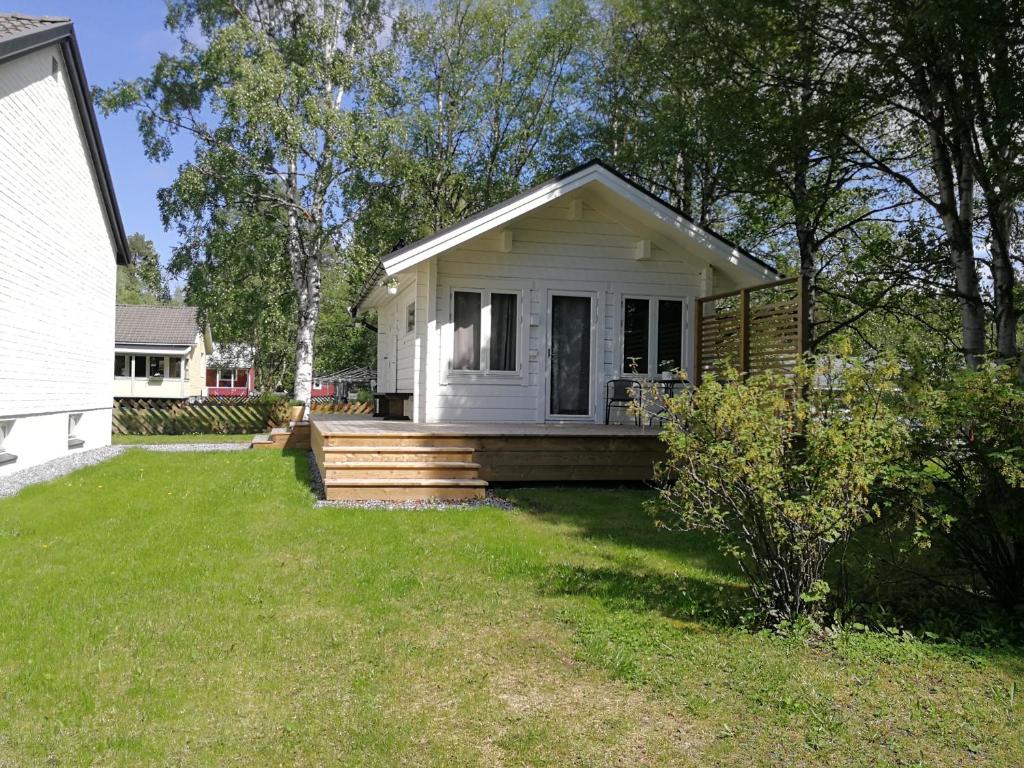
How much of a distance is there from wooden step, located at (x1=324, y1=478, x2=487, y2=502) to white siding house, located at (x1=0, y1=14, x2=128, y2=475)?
535 cm

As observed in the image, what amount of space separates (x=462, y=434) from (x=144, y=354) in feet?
107

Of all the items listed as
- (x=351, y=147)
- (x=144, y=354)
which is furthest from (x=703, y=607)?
(x=144, y=354)

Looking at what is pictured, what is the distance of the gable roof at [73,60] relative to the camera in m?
10.0

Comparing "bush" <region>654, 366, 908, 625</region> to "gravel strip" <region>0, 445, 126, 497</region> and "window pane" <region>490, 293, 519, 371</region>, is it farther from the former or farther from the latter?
"gravel strip" <region>0, 445, 126, 497</region>

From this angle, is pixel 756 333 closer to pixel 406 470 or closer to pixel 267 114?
pixel 406 470

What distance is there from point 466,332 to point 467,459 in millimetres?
3045

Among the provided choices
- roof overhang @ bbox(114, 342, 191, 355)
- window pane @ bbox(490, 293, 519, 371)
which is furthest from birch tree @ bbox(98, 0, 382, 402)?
roof overhang @ bbox(114, 342, 191, 355)

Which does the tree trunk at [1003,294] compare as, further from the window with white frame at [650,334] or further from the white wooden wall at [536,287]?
the window with white frame at [650,334]

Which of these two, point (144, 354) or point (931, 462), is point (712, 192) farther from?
point (144, 354)

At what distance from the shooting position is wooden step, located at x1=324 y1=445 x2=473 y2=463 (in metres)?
8.71

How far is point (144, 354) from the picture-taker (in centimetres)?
3691

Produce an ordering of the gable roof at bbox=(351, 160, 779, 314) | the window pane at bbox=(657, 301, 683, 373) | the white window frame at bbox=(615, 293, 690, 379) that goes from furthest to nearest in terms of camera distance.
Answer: the window pane at bbox=(657, 301, 683, 373), the white window frame at bbox=(615, 293, 690, 379), the gable roof at bbox=(351, 160, 779, 314)

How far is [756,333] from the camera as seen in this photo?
9578 mm

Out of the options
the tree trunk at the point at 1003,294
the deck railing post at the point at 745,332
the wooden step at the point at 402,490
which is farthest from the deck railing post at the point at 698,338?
the wooden step at the point at 402,490
